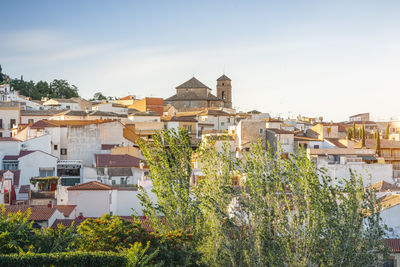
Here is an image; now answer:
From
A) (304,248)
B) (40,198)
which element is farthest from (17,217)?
(40,198)

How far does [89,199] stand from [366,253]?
564 inches

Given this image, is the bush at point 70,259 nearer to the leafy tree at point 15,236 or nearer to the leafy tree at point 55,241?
the leafy tree at point 15,236

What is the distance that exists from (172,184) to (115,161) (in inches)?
655

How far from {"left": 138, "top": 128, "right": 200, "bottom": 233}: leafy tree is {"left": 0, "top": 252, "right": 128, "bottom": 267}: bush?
4.28 m

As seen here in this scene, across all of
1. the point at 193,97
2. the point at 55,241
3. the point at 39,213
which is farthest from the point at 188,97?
the point at 55,241

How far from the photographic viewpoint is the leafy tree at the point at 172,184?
17.4 metres

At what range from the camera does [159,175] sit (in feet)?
→ 60.5

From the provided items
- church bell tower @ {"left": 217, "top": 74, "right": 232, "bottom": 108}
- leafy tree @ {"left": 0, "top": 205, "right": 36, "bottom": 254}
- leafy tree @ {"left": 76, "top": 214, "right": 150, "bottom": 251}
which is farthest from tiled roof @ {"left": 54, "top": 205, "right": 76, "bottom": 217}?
church bell tower @ {"left": 217, "top": 74, "right": 232, "bottom": 108}

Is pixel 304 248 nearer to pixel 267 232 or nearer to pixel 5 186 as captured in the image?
pixel 267 232

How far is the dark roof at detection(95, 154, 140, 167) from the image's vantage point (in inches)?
1325

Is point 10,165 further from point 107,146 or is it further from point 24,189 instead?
point 107,146

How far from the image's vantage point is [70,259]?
1304 cm

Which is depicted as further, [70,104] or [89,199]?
[70,104]

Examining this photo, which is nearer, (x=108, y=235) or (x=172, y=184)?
(x=108, y=235)
